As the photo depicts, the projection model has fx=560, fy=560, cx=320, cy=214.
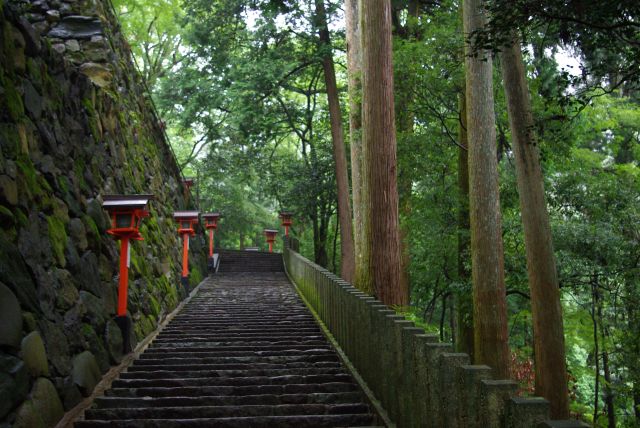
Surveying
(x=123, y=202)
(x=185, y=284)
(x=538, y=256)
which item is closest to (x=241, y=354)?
(x=123, y=202)

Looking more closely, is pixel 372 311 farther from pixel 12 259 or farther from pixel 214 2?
pixel 214 2

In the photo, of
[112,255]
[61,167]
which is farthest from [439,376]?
[112,255]

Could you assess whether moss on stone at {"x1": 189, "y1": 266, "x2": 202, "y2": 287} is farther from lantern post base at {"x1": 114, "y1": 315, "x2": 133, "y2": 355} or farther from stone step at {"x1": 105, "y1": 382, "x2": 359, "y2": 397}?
stone step at {"x1": 105, "y1": 382, "x2": 359, "y2": 397}

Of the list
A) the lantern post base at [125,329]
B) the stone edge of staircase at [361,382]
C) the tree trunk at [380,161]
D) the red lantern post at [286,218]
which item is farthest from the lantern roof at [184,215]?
the red lantern post at [286,218]

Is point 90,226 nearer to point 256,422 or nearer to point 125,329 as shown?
point 125,329

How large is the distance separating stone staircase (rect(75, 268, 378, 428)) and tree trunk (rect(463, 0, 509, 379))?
2.41 m

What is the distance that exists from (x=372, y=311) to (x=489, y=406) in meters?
2.68

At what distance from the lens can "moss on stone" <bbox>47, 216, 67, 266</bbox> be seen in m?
5.90

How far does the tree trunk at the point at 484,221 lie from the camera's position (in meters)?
8.32

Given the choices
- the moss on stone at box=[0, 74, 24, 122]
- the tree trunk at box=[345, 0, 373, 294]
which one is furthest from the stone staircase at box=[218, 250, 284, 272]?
the moss on stone at box=[0, 74, 24, 122]

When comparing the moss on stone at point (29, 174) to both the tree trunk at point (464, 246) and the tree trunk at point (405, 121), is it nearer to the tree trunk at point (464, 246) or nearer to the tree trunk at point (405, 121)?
the tree trunk at point (405, 121)

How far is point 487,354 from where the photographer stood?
8.29 metres

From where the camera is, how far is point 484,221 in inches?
337

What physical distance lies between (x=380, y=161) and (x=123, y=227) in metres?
3.69
